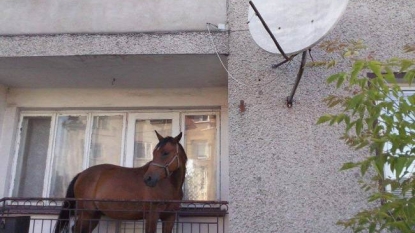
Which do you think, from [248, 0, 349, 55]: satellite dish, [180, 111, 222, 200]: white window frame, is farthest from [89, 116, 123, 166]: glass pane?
[248, 0, 349, 55]: satellite dish

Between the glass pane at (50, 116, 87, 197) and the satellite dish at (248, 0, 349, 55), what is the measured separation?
3.36 m

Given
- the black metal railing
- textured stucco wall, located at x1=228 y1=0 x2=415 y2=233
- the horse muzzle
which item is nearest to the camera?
textured stucco wall, located at x1=228 y1=0 x2=415 y2=233

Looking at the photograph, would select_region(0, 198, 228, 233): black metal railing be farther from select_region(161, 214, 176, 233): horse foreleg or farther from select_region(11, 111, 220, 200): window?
select_region(11, 111, 220, 200): window

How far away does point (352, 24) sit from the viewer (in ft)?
15.5

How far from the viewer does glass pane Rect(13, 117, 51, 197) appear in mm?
5992

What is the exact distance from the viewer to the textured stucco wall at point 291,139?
4.12 meters

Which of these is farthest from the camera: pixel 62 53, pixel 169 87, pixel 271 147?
pixel 169 87

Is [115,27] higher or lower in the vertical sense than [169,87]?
higher

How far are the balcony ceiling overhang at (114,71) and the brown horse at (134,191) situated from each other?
0.96 meters

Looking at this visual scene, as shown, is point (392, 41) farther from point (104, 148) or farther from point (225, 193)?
point (104, 148)

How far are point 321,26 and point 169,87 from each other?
2.91 m

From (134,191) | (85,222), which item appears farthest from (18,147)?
(134,191)

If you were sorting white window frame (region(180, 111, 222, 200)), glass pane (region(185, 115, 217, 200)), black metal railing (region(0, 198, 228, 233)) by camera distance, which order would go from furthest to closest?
1. glass pane (region(185, 115, 217, 200))
2. white window frame (region(180, 111, 222, 200))
3. black metal railing (region(0, 198, 228, 233))

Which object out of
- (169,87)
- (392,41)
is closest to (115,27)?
(169,87)
